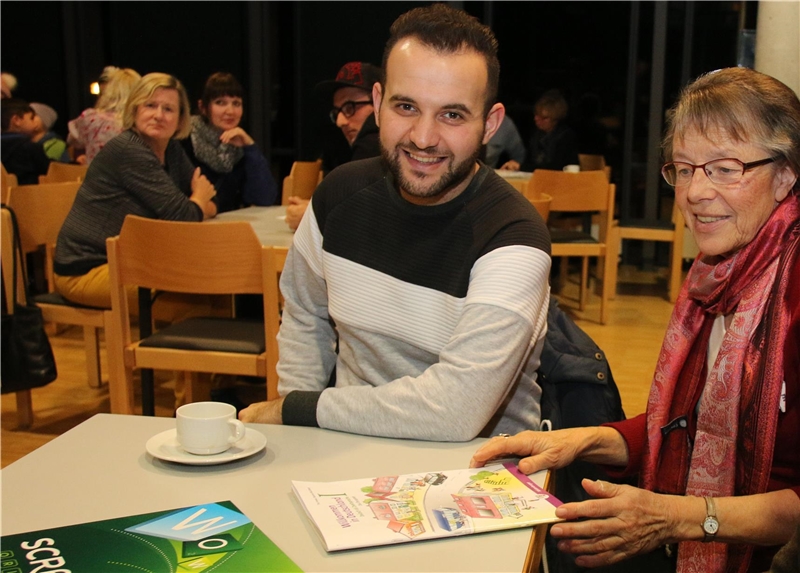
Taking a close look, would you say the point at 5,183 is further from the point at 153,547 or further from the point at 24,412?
the point at 153,547

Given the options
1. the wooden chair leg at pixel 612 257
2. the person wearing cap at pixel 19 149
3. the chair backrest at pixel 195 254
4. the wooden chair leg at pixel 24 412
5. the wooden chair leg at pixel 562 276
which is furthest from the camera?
the wooden chair leg at pixel 562 276

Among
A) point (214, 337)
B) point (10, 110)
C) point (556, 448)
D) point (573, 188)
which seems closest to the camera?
point (556, 448)

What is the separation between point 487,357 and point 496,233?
0.91 ft

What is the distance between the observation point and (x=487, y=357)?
1.40 meters

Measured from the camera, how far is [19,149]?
20.3 ft

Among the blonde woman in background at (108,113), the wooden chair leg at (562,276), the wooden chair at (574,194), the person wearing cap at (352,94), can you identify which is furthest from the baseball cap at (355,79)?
the wooden chair leg at (562,276)

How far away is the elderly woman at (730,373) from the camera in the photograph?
1.31 m

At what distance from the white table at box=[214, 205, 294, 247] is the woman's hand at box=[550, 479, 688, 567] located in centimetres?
181

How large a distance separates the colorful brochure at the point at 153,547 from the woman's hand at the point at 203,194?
9.03 feet

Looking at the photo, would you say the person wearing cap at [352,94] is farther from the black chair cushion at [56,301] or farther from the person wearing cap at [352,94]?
the black chair cushion at [56,301]

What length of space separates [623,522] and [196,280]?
1.76 m

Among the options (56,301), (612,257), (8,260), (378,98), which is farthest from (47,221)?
(612,257)

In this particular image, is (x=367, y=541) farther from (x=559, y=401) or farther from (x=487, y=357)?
(x=559, y=401)

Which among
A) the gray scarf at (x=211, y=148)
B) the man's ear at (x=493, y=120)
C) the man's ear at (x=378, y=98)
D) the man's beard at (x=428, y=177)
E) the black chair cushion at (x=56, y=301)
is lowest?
the black chair cushion at (x=56, y=301)
